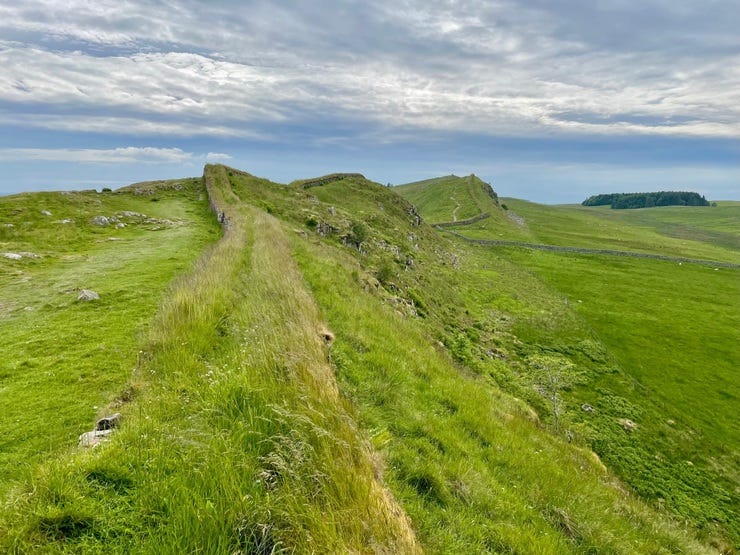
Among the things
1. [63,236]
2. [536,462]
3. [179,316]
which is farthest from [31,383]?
[63,236]

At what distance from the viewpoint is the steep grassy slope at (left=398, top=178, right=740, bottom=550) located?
19.6 metres

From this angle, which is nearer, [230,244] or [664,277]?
[230,244]

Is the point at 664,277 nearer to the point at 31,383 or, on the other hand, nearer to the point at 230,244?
the point at 230,244

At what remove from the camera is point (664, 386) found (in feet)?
105

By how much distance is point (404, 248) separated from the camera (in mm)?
52250

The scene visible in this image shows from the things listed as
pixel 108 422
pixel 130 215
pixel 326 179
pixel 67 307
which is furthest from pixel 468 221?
pixel 108 422

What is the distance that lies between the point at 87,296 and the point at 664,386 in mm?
42368

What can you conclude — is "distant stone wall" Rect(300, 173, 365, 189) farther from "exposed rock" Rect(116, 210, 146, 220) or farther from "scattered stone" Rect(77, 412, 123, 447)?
"scattered stone" Rect(77, 412, 123, 447)

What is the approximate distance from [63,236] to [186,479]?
29.0 m

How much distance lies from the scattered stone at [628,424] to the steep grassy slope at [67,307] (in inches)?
1140

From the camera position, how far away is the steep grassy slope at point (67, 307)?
24.7 feet

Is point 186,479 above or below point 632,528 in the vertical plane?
above

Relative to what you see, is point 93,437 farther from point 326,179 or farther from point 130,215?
point 326,179

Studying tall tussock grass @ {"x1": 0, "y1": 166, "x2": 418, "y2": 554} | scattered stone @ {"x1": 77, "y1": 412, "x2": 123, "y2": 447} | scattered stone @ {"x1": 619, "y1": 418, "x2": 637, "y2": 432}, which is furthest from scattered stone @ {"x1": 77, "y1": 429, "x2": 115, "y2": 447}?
scattered stone @ {"x1": 619, "y1": 418, "x2": 637, "y2": 432}
